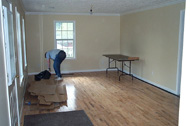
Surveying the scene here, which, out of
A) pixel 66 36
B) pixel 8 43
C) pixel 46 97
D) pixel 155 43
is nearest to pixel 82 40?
pixel 66 36

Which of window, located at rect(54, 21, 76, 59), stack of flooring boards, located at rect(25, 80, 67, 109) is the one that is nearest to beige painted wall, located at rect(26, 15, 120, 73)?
window, located at rect(54, 21, 76, 59)

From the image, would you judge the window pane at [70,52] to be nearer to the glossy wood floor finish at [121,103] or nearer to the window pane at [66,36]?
the window pane at [66,36]

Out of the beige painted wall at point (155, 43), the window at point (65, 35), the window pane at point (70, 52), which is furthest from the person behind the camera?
the window pane at point (70, 52)

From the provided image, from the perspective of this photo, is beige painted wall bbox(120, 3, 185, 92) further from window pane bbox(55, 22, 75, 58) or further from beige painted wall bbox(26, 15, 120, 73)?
window pane bbox(55, 22, 75, 58)

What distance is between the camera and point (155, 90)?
553cm

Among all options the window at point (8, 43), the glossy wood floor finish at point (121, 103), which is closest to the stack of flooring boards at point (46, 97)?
the glossy wood floor finish at point (121, 103)

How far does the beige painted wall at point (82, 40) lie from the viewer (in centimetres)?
752

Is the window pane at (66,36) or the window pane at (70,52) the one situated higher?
the window pane at (66,36)

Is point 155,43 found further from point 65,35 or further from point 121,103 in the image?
point 65,35

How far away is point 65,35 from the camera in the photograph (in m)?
7.84

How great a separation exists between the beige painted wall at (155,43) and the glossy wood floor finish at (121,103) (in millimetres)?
399

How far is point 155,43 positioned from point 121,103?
7.66ft

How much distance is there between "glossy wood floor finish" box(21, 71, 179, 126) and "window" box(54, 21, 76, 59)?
5.72 ft

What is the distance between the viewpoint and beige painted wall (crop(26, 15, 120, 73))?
24.7 feet
